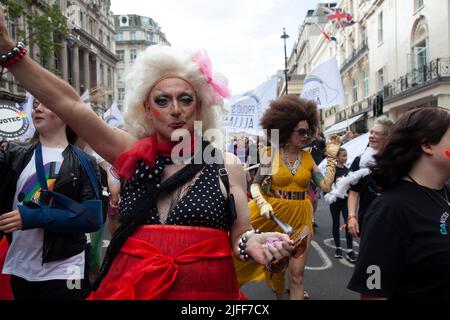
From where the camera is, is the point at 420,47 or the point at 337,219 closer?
the point at 337,219

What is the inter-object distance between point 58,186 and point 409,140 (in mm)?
2142

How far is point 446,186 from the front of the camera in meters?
2.38

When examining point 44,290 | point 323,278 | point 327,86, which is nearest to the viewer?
point 44,290

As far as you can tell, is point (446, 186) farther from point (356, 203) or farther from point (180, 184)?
point (356, 203)

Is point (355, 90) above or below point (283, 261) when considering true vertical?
above

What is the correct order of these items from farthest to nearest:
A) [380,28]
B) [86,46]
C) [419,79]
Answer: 1. [86,46]
2. [380,28]
3. [419,79]

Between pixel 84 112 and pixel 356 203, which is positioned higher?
pixel 84 112

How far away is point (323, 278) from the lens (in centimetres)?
561

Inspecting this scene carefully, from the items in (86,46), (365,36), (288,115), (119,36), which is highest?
(119,36)

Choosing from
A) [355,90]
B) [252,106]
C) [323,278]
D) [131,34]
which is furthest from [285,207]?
[131,34]

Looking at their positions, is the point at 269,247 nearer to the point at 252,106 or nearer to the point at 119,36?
the point at 252,106
